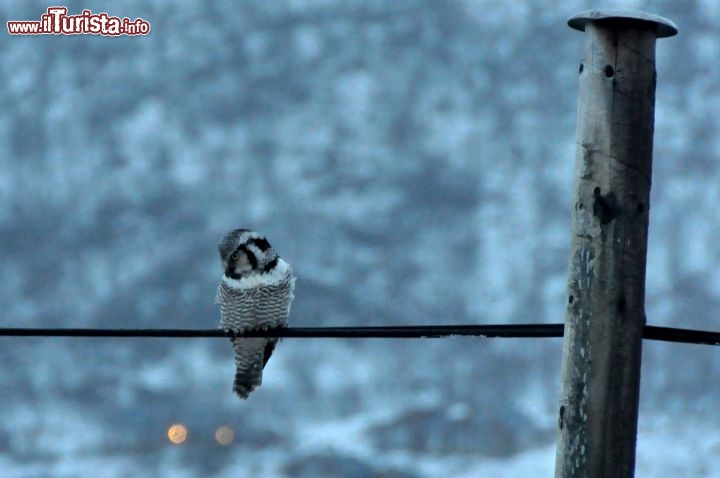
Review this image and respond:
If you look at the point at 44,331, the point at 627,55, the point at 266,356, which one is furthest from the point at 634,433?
the point at 266,356

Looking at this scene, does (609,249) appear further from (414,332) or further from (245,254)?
(245,254)

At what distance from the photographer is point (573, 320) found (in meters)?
4.20

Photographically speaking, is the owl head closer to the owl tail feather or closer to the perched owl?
the perched owl

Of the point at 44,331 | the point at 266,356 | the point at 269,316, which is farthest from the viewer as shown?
the point at 266,356

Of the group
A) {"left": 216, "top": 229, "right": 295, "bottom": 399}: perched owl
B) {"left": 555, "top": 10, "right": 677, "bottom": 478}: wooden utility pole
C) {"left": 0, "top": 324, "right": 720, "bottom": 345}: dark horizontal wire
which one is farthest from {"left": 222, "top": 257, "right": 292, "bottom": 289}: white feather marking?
{"left": 555, "top": 10, "right": 677, "bottom": 478}: wooden utility pole

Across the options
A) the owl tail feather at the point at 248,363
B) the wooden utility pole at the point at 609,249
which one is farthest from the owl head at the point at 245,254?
the wooden utility pole at the point at 609,249

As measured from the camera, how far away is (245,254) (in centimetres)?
751

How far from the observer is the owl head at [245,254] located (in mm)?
7488

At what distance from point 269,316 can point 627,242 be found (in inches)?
153

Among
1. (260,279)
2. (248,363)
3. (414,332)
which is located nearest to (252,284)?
(260,279)

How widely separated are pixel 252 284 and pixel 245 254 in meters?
0.24

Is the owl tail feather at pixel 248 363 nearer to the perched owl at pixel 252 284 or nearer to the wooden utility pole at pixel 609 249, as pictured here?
the perched owl at pixel 252 284

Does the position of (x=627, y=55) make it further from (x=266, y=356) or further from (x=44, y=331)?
(x=266, y=356)

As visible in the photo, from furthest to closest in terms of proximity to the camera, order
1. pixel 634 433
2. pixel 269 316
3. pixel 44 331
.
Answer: pixel 269 316
pixel 44 331
pixel 634 433
